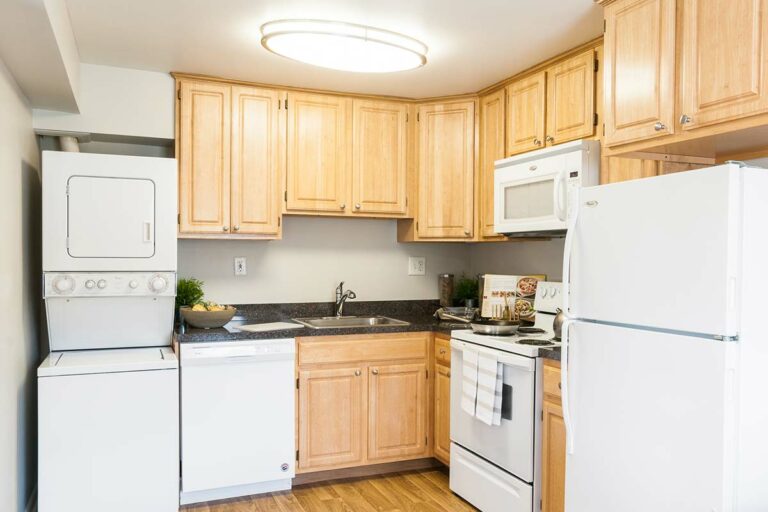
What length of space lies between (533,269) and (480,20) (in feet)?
5.29

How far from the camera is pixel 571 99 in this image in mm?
2852

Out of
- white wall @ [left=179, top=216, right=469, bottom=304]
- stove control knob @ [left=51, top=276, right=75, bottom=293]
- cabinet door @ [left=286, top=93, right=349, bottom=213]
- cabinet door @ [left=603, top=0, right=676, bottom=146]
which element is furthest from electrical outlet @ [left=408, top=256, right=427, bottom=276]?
Result: stove control knob @ [left=51, top=276, right=75, bottom=293]

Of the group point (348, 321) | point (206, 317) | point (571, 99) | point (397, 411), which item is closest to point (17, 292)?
point (206, 317)

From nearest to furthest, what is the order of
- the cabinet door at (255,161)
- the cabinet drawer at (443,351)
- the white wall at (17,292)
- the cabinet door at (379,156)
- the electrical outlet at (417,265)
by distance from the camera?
the white wall at (17,292), the cabinet drawer at (443,351), the cabinet door at (255,161), the cabinet door at (379,156), the electrical outlet at (417,265)

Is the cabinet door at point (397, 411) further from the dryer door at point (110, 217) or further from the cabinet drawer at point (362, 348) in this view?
the dryer door at point (110, 217)

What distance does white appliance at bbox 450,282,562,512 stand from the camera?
2547 millimetres

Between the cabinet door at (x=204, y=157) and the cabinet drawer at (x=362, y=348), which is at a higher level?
the cabinet door at (x=204, y=157)

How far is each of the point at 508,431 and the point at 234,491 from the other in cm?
147

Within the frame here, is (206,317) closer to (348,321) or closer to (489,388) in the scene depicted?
(348,321)

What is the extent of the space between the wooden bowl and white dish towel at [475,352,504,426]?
138 cm

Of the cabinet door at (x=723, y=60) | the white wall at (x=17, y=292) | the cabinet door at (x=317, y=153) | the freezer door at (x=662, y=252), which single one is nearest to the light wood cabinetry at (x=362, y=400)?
the cabinet door at (x=317, y=153)

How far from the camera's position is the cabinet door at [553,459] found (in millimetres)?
2424

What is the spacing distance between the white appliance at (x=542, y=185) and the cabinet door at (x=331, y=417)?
3.86ft

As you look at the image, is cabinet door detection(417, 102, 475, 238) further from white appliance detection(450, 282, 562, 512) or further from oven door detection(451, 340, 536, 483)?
oven door detection(451, 340, 536, 483)
